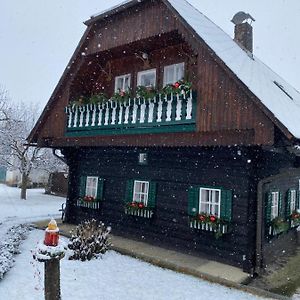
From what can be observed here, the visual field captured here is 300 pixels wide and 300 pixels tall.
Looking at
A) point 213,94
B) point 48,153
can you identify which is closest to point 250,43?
point 213,94

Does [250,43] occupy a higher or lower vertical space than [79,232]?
higher

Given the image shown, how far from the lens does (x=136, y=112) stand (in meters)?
10.4

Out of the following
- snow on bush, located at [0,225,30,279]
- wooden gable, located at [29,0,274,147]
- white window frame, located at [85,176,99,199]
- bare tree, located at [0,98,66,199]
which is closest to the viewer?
snow on bush, located at [0,225,30,279]

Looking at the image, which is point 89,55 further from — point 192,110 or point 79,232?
point 79,232

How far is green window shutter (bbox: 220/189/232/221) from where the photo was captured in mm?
9148

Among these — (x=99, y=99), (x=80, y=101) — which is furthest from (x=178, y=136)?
(x=80, y=101)

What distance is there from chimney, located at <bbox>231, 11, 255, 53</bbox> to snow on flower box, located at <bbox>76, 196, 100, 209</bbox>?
8.59m

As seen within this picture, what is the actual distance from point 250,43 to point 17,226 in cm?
1220

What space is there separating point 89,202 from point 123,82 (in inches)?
184

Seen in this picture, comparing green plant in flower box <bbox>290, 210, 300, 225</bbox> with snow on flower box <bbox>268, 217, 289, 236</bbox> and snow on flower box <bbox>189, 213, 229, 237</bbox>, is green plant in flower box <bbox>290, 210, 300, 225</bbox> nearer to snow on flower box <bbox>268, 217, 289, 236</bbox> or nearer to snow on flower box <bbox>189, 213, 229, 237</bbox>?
snow on flower box <bbox>268, 217, 289, 236</bbox>

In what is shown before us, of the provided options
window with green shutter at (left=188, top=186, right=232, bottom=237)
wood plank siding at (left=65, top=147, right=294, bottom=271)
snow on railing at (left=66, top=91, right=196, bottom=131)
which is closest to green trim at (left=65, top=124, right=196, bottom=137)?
snow on railing at (left=66, top=91, right=196, bottom=131)

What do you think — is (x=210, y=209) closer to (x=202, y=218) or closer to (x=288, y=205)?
(x=202, y=218)

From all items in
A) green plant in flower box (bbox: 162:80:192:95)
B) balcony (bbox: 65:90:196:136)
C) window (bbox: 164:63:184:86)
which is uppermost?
window (bbox: 164:63:184:86)

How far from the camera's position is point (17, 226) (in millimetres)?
13039
